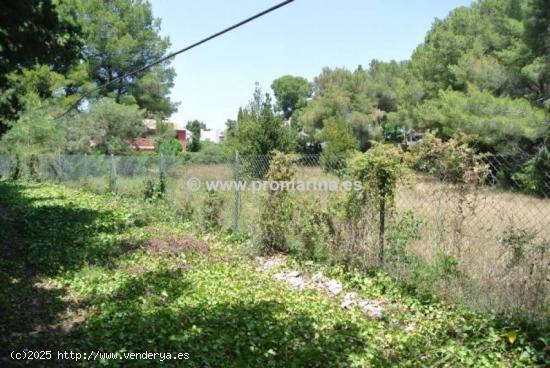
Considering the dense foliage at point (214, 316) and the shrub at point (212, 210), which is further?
the shrub at point (212, 210)

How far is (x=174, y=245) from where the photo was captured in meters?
7.41

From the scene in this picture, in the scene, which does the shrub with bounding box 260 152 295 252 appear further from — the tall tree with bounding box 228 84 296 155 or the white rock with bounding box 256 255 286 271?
the tall tree with bounding box 228 84 296 155

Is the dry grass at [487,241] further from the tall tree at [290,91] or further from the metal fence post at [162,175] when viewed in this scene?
the tall tree at [290,91]

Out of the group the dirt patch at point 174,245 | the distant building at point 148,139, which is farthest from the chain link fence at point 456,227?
the distant building at point 148,139

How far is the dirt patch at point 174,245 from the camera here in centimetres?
718

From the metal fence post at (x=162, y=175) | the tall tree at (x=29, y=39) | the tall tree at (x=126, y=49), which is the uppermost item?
the tall tree at (x=126, y=49)

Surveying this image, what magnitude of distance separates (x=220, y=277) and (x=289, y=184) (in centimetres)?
187

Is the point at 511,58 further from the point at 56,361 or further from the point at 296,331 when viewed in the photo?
the point at 56,361

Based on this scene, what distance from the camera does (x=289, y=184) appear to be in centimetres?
695

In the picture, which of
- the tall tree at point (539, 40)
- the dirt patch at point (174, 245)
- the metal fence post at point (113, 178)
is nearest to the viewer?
the dirt patch at point (174, 245)

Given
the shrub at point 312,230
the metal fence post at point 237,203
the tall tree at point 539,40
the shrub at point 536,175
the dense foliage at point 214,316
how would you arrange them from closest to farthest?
the dense foliage at point 214,316 → the shrub at point 536,175 → the shrub at point 312,230 → the metal fence post at point 237,203 → the tall tree at point 539,40

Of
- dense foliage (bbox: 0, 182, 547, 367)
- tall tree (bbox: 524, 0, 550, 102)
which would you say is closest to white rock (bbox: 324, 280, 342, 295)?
dense foliage (bbox: 0, 182, 547, 367)

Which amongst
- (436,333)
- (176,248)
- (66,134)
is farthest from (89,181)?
(436,333)

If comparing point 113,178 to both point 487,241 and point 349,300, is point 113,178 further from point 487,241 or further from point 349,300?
point 487,241
